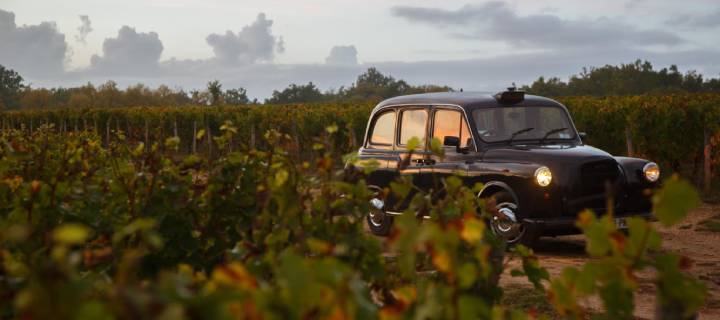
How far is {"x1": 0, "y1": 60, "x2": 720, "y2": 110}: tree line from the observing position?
3248 inches

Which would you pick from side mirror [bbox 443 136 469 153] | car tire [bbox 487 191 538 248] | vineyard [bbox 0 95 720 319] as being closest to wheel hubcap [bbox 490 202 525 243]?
car tire [bbox 487 191 538 248]

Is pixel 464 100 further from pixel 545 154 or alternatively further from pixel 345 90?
pixel 345 90

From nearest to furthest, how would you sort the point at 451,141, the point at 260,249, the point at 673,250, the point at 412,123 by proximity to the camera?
the point at 260,249, the point at 451,141, the point at 412,123, the point at 673,250

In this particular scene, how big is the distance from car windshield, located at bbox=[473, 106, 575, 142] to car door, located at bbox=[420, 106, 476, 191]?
0.58ft

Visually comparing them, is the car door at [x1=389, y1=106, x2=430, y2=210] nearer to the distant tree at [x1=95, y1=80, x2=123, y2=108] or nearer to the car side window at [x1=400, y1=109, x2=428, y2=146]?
Result: the car side window at [x1=400, y1=109, x2=428, y2=146]

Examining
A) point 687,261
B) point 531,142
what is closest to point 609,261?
point 687,261

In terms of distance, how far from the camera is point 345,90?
107750mm

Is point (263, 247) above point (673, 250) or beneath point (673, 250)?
above

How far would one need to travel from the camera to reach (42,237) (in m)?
3.37

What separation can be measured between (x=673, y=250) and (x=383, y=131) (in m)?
3.78

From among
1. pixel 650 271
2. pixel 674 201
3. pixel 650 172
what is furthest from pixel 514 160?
pixel 674 201

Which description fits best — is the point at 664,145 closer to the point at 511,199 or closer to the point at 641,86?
the point at 511,199

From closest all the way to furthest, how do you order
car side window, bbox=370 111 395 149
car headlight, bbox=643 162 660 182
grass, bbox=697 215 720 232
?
car headlight, bbox=643 162 660 182 < car side window, bbox=370 111 395 149 < grass, bbox=697 215 720 232

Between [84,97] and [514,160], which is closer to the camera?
[514,160]
